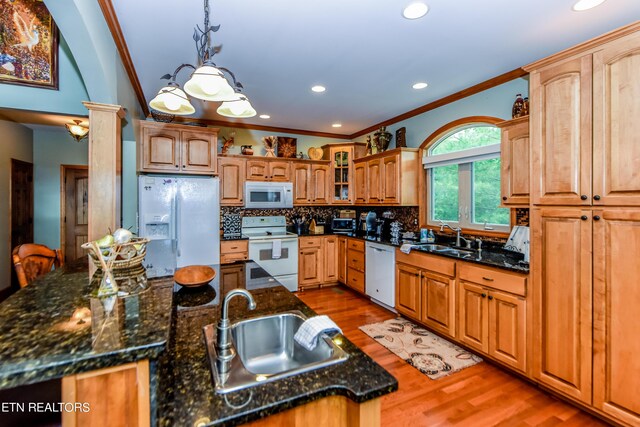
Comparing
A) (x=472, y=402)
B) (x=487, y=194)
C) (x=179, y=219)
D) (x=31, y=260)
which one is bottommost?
(x=472, y=402)

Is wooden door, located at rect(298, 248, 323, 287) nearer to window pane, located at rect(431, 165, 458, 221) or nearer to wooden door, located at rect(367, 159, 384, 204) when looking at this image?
wooden door, located at rect(367, 159, 384, 204)

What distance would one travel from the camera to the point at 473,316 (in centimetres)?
259

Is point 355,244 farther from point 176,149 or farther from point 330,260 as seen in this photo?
point 176,149

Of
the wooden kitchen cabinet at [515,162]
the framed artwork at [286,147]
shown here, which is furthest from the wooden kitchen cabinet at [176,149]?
the wooden kitchen cabinet at [515,162]

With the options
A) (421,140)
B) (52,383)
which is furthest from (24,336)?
(421,140)

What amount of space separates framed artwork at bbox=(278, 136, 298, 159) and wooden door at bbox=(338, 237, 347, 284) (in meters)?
1.64

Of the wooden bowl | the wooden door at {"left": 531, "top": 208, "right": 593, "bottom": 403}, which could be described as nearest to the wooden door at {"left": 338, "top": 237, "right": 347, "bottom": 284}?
the wooden door at {"left": 531, "top": 208, "right": 593, "bottom": 403}

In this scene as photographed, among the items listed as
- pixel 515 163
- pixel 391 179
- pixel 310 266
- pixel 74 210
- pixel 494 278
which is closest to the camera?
pixel 494 278

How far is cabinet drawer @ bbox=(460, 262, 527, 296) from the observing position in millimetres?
2229

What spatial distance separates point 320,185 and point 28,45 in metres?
3.66

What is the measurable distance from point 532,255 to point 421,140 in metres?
2.31

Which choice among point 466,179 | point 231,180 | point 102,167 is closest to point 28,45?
point 102,167

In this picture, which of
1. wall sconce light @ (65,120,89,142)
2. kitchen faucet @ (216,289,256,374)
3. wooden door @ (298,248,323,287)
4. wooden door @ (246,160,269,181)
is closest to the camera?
kitchen faucet @ (216,289,256,374)

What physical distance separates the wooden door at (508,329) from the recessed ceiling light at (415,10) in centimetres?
218
